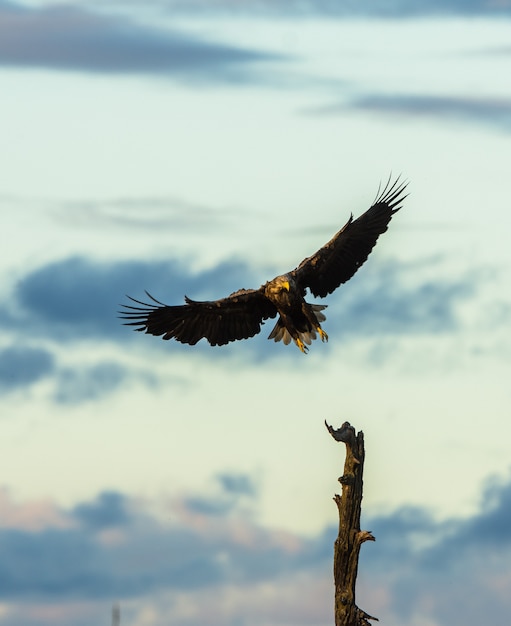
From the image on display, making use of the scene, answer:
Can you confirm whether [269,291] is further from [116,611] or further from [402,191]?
[116,611]

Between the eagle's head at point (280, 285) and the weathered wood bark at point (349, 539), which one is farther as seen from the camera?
the eagle's head at point (280, 285)

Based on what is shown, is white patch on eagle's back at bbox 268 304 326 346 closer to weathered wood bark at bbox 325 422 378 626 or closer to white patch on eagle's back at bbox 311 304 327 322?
white patch on eagle's back at bbox 311 304 327 322

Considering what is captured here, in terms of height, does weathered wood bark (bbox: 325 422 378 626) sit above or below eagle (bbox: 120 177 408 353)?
below

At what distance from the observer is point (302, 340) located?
119 ft

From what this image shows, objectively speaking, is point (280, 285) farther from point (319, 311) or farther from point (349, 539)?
point (349, 539)

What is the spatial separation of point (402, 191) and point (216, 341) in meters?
5.48

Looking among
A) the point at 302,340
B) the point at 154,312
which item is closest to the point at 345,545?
the point at 302,340

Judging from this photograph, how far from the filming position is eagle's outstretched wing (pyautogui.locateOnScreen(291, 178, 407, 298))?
36906mm

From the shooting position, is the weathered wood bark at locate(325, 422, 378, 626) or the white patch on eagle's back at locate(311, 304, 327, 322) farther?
the white patch on eagle's back at locate(311, 304, 327, 322)

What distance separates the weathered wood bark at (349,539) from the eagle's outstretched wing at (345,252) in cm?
591

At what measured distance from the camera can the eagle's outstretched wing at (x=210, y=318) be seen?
37.4 m

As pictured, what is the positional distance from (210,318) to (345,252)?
346 cm

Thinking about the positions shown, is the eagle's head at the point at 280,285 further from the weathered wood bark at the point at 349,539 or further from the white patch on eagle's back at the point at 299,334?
the weathered wood bark at the point at 349,539

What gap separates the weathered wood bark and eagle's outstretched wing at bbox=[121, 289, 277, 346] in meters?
6.32
